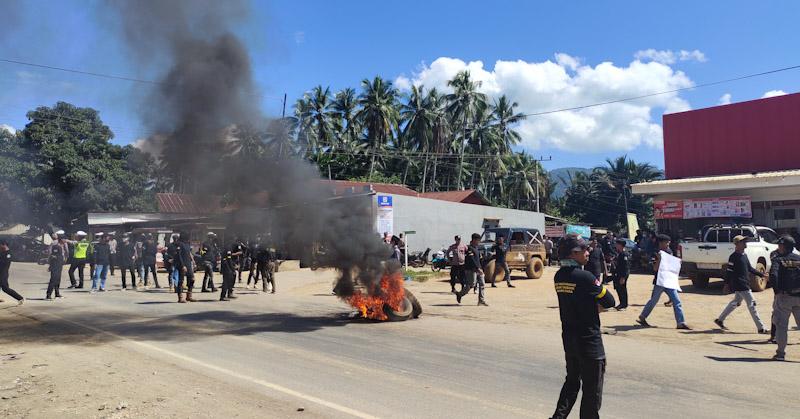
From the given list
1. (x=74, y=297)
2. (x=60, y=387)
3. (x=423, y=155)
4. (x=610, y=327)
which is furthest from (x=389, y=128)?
(x=60, y=387)

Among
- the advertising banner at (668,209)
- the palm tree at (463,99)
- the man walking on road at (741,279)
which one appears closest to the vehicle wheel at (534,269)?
the advertising banner at (668,209)

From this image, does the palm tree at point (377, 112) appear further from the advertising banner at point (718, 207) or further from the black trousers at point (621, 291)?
the black trousers at point (621, 291)

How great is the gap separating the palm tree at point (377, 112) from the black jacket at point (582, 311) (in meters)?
46.5

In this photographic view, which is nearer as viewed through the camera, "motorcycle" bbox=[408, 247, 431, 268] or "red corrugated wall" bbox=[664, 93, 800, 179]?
"red corrugated wall" bbox=[664, 93, 800, 179]

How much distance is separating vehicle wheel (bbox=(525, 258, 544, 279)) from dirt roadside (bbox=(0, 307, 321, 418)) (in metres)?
14.6

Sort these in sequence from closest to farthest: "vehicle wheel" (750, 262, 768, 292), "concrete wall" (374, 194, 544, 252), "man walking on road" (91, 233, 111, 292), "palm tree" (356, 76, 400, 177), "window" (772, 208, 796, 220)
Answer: "vehicle wheel" (750, 262, 768, 292)
"man walking on road" (91, 233, 111, 292)
"window" (772, 208, 796, 220)
"concrete wall" (374, 194, 544, 252)
"palm tree" (356, 76, 400, 177)

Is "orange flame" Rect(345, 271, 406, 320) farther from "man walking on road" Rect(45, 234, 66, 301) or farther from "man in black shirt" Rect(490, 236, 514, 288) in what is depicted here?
"man walking on road" Rect(45, 234, 66, 301)

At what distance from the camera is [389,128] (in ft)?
171

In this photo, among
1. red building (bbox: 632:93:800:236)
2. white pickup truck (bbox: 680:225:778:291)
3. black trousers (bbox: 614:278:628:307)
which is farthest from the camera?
red building (bbox: 632:93:800:236)

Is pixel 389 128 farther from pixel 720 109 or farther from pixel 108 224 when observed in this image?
pixel 720 109

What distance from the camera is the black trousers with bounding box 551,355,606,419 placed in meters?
4.21

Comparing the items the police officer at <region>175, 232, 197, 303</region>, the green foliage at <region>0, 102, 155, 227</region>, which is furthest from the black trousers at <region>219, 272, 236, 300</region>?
the green foliage at <region>0, 102, 155, 227</region>

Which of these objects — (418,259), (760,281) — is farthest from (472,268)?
(418,259)

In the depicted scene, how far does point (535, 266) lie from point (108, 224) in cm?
2823
